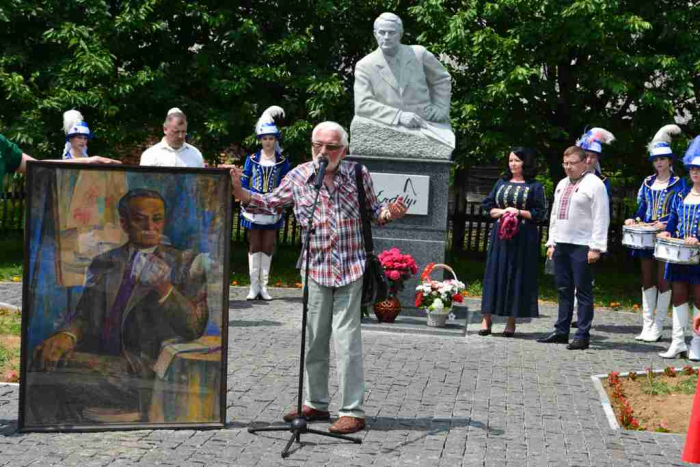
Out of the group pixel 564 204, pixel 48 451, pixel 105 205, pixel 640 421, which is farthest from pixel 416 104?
pixel 48 451

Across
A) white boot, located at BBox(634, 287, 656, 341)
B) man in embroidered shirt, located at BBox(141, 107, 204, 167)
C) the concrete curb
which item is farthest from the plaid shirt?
white boot, located at BBox(634, 287, 656, 341)

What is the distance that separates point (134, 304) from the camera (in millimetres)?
6598

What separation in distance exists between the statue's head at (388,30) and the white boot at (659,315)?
3858 mm

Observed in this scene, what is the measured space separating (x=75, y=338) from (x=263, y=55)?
32.8 ft

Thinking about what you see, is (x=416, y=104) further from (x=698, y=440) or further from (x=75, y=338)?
(x=698, y=440)

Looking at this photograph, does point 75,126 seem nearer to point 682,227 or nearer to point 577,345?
point 577,345

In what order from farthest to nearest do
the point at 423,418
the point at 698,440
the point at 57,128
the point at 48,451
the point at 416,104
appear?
the point at 57,128
the point at 416,104
the point at 423,418
the point at 48,451
the point at 698,440

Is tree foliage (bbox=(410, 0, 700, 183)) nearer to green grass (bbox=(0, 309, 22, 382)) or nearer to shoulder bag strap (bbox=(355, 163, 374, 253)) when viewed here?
green grass (bbox=(0, 309, 22, 382))

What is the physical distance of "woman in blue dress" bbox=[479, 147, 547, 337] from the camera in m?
11.0

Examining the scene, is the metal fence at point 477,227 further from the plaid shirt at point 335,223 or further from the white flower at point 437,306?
the plaid shirt at point 335,223

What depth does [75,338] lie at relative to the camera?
653cm

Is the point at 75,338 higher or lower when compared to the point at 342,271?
lower

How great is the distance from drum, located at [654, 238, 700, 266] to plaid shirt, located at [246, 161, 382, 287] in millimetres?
4246

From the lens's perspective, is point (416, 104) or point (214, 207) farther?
point (416, 104)
